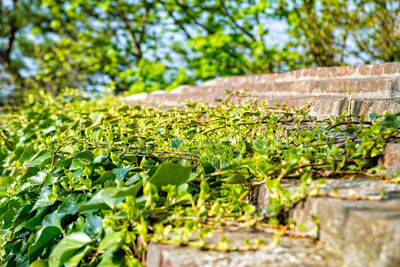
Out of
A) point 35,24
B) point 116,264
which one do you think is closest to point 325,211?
point 116,264

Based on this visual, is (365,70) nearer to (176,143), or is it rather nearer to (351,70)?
(351,70)

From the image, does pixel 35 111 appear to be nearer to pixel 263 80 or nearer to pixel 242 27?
pixel 263 80

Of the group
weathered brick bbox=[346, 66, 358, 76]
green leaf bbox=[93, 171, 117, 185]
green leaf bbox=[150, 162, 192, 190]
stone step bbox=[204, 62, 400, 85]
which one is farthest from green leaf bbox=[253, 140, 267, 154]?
weathered brick bbox=[346, 66, 358, 76]

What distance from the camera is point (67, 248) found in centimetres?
124

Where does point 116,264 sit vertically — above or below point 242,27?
below

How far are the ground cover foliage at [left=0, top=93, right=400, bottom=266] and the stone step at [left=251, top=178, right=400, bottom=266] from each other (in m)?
0.07

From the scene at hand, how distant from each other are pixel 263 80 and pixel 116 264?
3.72 m

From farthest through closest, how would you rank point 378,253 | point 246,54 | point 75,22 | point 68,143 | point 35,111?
1. point 75,22
2. point 246,54
3. point 35,111
4. point 68,143
5. point 378,253

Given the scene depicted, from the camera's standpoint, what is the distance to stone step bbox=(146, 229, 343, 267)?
3.04 feet

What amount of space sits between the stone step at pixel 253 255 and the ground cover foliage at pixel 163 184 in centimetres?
3

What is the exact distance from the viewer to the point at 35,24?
13.6 m

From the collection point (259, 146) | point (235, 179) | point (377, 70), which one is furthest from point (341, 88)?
point (235, 179)

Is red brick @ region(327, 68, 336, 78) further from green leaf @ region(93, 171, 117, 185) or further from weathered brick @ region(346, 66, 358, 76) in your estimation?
green leaf @ region(93, 171, 117, 185)

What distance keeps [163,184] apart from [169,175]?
1.5 inches
